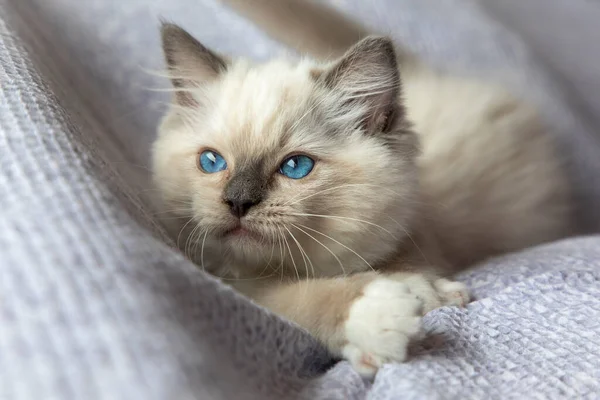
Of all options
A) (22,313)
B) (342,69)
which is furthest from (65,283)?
(342,69)

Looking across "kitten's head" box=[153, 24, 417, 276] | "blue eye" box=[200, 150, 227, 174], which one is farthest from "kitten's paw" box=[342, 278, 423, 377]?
"blue eye" box=[200, 150, 227, 174]

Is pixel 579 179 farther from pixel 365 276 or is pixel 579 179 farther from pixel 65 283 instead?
pixel 65 283

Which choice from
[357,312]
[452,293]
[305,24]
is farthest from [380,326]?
[305,24]

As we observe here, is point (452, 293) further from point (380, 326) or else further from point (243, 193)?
point (243, 193)

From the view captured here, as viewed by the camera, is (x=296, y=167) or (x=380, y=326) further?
(x=296, y=167)

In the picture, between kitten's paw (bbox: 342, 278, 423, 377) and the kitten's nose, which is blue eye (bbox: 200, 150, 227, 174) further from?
kitten's paw (bbox: 342, 278, 423, 377)

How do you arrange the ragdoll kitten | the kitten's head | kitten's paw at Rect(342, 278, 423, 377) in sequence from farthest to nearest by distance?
the kitten's head, the ragdoll kitten, kitten's paw at Rect(342, 278, 423, 377)
